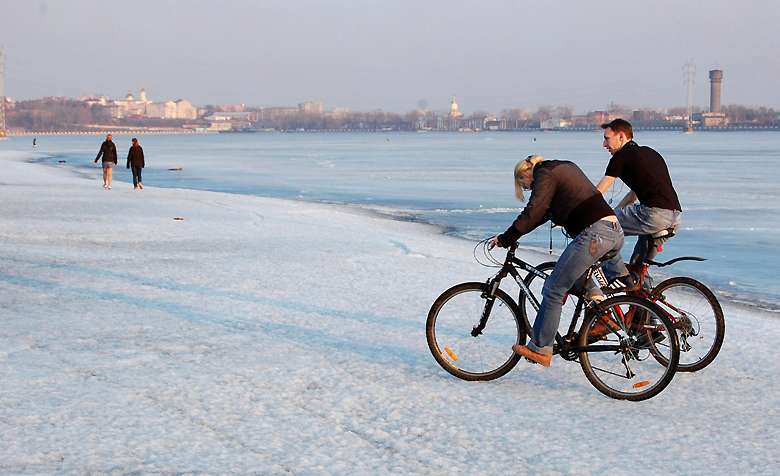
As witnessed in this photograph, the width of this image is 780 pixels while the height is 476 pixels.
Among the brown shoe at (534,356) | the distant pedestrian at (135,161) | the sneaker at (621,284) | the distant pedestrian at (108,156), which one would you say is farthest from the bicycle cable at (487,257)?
the distant pedestrian at (108,156)

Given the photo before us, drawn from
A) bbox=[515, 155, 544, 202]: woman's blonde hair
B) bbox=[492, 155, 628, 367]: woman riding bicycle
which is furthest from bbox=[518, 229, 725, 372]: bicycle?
bbox=[515, 155, 544, 202]: woman's blonde hair

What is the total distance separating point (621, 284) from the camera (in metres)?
6.08

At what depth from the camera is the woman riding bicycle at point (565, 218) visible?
17.6 ft

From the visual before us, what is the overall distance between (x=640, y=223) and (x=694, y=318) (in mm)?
802

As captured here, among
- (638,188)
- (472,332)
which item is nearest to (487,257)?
(472,332)

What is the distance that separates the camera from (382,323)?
7727 millimetres

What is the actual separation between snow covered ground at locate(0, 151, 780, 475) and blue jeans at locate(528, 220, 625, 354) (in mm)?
528

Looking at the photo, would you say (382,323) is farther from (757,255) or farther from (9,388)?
(757,255)

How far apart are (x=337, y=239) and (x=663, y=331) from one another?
8.96 metres

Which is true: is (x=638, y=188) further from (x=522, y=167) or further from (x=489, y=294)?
(x=489, y=294)

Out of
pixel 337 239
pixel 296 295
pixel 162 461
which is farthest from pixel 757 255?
pixel 162 461

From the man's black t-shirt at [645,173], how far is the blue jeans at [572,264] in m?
0.79

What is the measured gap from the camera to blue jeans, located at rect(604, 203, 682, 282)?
20.1ft

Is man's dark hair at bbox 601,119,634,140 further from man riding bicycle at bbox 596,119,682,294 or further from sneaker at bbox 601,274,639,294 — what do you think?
sneaker at bbox 601,274,639,294
